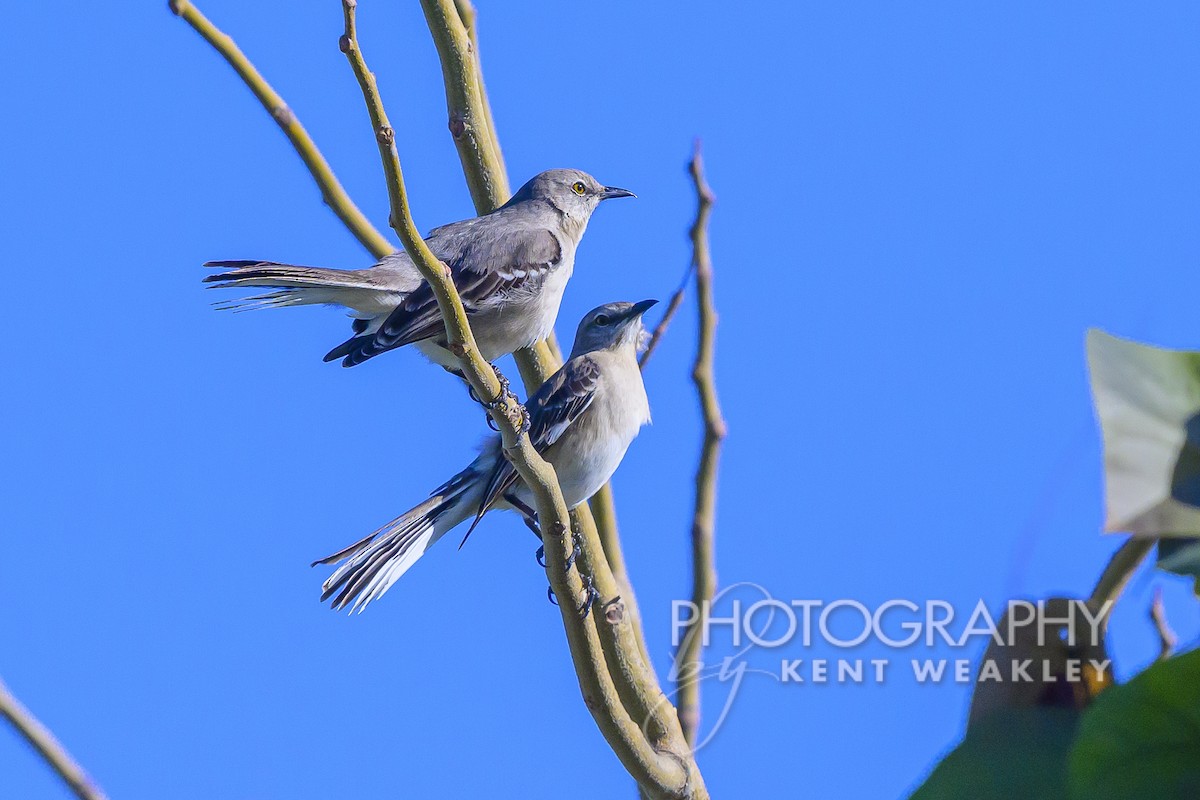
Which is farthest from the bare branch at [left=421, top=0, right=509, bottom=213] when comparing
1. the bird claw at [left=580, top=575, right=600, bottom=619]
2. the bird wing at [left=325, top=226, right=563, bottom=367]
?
the bird claw at [left=580, top=575, right=600, bottom=619]

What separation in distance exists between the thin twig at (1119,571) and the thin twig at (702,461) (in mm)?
3693

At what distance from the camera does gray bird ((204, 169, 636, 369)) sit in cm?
508

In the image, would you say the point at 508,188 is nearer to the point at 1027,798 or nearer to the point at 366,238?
the point at 366,238

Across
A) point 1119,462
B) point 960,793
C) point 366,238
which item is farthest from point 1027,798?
point 366,238

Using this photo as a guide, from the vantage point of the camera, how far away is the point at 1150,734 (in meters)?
0.85

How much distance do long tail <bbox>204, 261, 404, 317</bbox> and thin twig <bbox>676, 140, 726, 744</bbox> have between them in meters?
1.53

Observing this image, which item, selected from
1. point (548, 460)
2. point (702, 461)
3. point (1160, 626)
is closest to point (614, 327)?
point (548, 460)

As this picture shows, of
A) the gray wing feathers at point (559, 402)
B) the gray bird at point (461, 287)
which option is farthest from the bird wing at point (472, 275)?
the gray wing feathers at point (559, 402)

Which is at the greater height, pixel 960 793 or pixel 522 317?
pixel 522 317

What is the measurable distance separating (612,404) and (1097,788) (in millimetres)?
5110

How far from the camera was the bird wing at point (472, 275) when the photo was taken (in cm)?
509

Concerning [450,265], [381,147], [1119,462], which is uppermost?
[450,265]

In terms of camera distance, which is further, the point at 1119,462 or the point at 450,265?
the point at 450,265

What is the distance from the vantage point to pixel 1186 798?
0.85 meters
